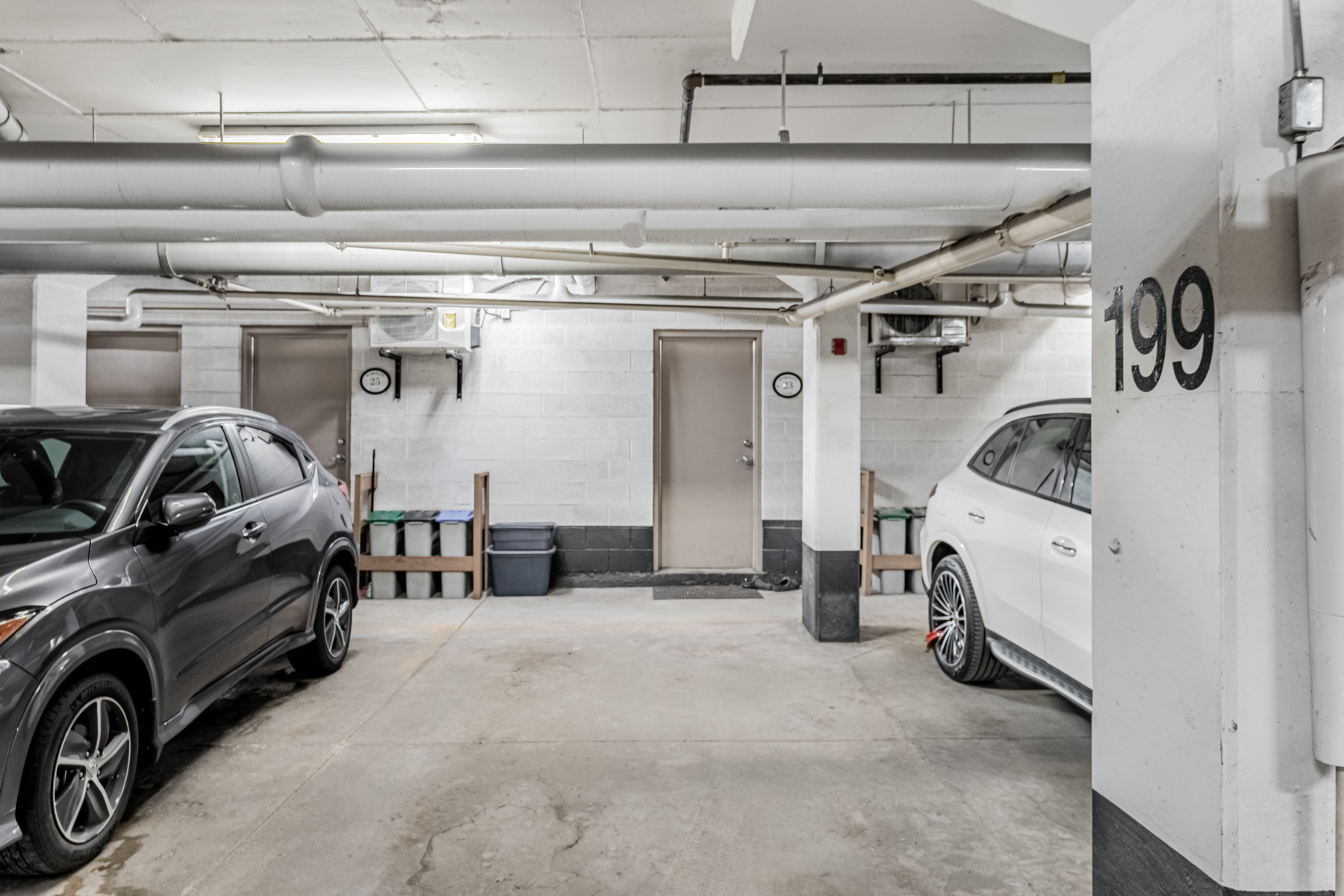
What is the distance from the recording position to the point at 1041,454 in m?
3.21

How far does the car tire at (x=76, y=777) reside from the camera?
197 centimetres

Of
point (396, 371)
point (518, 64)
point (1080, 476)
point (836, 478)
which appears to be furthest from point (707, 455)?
point (518, 64)

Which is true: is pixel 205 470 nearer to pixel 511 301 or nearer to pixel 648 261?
pixel 648 261

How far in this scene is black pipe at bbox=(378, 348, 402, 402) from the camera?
20.4 feet

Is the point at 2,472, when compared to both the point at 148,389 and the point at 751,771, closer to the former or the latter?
the point at 751,771

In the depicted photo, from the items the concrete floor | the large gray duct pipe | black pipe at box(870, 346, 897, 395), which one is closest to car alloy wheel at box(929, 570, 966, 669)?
the concrete floor

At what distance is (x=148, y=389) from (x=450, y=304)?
3554 millimetres

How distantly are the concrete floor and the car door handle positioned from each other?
90 centimetres

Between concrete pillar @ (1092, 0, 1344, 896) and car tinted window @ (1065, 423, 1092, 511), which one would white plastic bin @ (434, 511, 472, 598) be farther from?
concrete pillar @ (1092, 0, 1344, 896)

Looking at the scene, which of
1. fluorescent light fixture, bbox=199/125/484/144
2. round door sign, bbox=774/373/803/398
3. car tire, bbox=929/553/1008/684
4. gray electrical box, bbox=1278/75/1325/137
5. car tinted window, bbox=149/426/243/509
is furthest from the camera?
round door sign, bbox=774/373/803/398

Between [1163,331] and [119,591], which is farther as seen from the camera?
[119,591]

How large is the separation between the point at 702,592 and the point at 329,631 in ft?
9.98

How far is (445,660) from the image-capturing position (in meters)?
4.15

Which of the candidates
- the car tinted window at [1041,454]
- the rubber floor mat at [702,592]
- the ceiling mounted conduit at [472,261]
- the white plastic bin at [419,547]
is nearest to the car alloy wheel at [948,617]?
the car tinted window at [1041,454]
